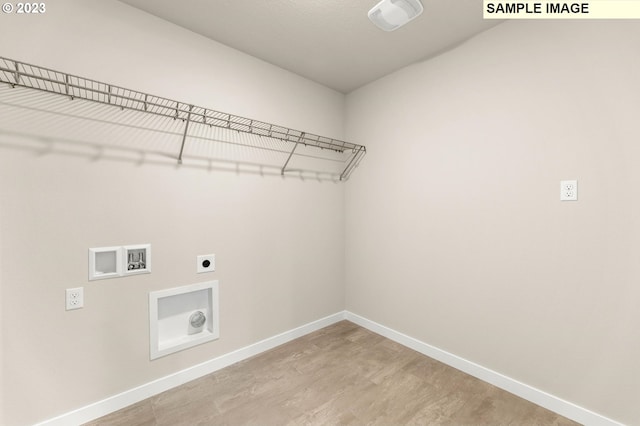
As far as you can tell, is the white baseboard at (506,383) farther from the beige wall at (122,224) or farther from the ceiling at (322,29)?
the ceiling at (322,29)

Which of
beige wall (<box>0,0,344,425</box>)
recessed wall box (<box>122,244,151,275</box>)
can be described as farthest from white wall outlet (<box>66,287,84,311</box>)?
recessed wall box (<box>122,244,151,275</box>)

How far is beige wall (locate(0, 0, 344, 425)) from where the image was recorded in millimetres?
1389

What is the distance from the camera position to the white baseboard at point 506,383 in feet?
5.04

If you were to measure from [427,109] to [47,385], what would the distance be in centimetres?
316

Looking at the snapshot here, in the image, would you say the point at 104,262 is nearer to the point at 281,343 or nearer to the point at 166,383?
the point at 166,383

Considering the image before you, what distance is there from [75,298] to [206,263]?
74 cm

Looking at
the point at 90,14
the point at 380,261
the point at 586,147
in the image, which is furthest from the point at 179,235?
the point at 586,147

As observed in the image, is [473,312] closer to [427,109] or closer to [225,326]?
[427,109]

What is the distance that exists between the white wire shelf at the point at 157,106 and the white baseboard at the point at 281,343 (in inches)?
60.2

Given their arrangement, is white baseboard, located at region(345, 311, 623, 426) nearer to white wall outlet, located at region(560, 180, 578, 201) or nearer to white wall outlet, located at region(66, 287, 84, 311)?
white wall outlet, located at region(560, 180, 578, 201)

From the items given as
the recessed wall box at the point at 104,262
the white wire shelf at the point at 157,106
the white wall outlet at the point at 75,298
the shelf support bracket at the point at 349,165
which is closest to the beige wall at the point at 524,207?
the shelf support bracket at the point at 349,165

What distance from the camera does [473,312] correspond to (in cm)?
203

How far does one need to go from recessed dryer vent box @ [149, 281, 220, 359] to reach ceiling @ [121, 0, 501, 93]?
188 centimetres

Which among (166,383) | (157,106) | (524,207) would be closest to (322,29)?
(157,106)
